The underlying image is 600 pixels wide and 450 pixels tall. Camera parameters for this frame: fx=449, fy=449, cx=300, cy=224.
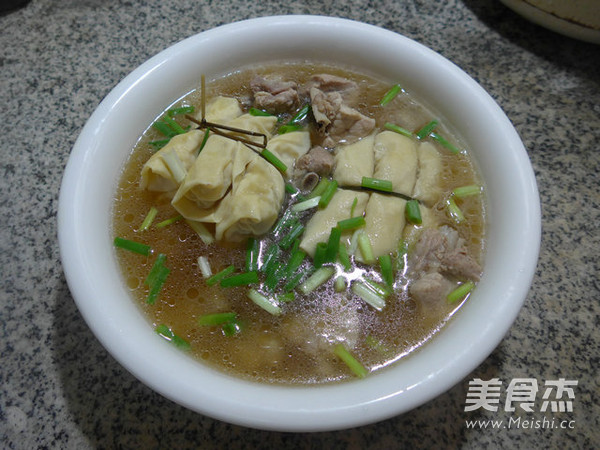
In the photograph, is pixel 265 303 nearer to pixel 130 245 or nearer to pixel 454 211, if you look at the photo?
pixel 130 245

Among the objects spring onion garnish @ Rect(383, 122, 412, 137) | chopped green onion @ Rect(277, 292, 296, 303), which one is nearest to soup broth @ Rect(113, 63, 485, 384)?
chopped green onion @ Rect(277, 292, 296, 303)

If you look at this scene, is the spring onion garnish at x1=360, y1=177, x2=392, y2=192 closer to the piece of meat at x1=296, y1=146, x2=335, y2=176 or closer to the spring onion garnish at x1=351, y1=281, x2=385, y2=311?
the piece of meat at x1=296, y1=146, x2=335, y2=176

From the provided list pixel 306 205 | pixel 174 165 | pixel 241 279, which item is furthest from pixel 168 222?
pixel 306 205

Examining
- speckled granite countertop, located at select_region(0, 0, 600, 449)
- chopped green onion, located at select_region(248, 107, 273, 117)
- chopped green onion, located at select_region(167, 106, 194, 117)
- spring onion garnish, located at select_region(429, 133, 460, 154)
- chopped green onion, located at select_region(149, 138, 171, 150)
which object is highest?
chopped green onion, located at select_region(167, 106, 194, 117)

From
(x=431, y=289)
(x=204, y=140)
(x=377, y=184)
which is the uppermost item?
(x=204, y=140)

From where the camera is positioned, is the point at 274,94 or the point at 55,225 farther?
the point at 55,225

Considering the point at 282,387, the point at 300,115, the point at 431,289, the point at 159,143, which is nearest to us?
the point at 282,387

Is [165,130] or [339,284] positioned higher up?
[165,130]
